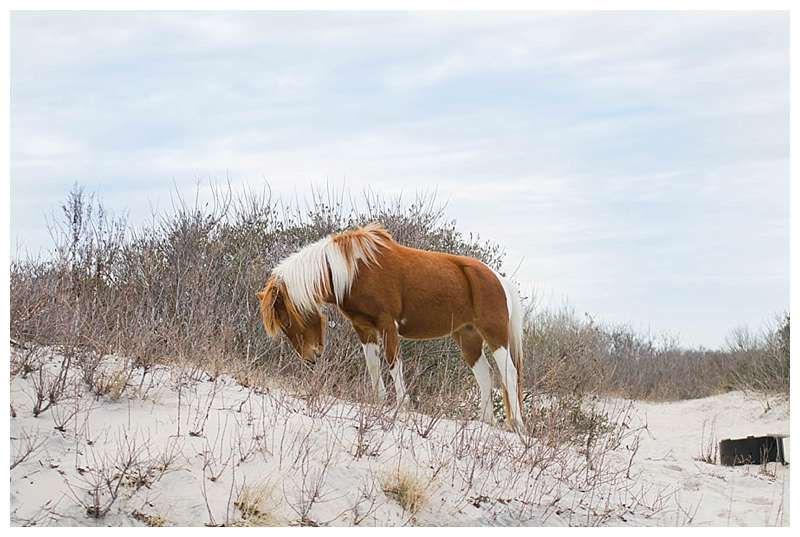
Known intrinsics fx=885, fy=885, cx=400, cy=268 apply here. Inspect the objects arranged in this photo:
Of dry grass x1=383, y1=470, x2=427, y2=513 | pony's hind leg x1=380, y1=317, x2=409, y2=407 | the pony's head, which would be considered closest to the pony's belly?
pony's hind leg x1=380, y1=317, x2=409, y2=407

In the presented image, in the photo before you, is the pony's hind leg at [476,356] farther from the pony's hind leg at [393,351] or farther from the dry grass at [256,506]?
the dry grass at [256,506]

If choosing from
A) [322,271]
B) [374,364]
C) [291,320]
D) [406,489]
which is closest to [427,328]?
[374,364]

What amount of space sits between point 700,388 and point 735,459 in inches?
590

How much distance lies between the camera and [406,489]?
20.3ft

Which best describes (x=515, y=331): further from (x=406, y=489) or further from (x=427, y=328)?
(x=406, y=489)

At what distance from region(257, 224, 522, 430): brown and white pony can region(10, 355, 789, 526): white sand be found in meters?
0.62

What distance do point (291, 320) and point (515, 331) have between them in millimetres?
2265

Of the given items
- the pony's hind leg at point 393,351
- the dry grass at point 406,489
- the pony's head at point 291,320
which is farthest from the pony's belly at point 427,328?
the dry grass at point 406,489

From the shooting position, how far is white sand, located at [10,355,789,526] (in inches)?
227

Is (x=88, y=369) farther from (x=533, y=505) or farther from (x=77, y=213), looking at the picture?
(x=77, y=213)

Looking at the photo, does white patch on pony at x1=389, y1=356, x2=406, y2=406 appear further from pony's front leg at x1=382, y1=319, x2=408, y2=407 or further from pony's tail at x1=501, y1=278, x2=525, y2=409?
pony's tail at x1=501, y1=278, x2=525, y2=409

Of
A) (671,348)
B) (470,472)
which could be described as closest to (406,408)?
(470,472)

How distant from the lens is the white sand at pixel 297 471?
18.9ft

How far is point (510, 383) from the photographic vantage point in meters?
8.34
